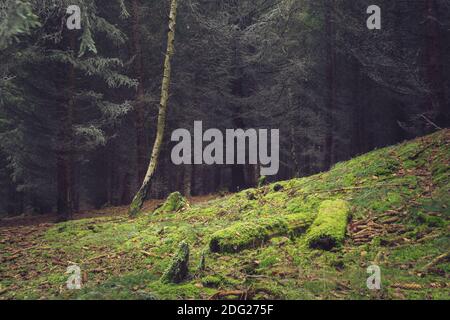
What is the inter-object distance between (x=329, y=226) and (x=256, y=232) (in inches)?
63.9

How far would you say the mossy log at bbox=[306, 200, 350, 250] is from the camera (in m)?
8.32

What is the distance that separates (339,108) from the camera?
26.1 metres

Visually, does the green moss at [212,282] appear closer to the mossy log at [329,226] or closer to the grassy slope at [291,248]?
the grassy slope at [291,248]

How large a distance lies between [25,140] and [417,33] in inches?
784

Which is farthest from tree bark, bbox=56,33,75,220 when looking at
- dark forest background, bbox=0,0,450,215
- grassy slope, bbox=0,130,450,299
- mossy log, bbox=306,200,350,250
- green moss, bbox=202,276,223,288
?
mossy log, bbox=306,200,350,250

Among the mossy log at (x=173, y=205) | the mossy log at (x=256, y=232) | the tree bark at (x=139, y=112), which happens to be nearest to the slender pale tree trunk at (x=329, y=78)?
the tree bark at (x=139, y=112)

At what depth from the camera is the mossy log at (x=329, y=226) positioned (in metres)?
8.32

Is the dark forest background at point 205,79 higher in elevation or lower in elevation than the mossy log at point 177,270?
higher

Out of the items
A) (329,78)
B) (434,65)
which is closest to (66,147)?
(434,65)

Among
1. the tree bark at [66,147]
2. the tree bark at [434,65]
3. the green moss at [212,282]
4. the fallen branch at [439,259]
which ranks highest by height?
the tree bark at [434,65]

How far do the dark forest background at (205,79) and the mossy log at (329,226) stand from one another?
766 cm

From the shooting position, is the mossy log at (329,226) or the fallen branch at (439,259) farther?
the mossy log at (329,226)

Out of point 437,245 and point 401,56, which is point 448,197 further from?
point 401,56

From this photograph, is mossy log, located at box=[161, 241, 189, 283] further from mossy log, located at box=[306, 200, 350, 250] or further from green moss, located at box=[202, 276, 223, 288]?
mossy log, located at box=[306, 200, 350, 250]
